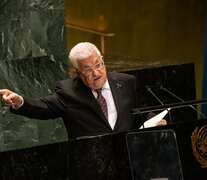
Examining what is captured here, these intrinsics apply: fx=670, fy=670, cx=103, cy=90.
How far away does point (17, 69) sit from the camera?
5.98 m

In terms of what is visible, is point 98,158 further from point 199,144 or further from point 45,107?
point 45,107

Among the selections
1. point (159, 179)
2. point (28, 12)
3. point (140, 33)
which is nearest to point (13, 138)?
point (28, 12)

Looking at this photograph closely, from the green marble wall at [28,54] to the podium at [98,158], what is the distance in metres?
2.33

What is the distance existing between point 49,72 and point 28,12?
57cm

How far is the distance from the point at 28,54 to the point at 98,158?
242 centimetres

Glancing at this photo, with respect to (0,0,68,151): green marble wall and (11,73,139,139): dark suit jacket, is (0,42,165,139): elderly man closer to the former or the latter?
(11,73,139,139): dark suit jacket

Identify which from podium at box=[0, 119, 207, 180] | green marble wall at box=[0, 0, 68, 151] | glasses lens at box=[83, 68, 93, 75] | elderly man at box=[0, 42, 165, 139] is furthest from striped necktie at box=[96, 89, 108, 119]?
green marble wall at box=[0, 0, 68, 151]

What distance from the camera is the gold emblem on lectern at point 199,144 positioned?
391 centimetres

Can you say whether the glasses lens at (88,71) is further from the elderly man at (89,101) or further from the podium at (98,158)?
the podium at (98,158)

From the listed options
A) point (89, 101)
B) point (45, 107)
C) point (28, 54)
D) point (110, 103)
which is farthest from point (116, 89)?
point (28, 54)

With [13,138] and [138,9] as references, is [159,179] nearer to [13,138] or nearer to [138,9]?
[13,138]

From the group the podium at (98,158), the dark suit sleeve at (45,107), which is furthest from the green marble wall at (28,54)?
the podium at (98,158)

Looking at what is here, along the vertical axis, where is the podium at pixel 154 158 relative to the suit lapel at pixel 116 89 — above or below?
below

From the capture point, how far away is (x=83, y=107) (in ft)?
14.9
